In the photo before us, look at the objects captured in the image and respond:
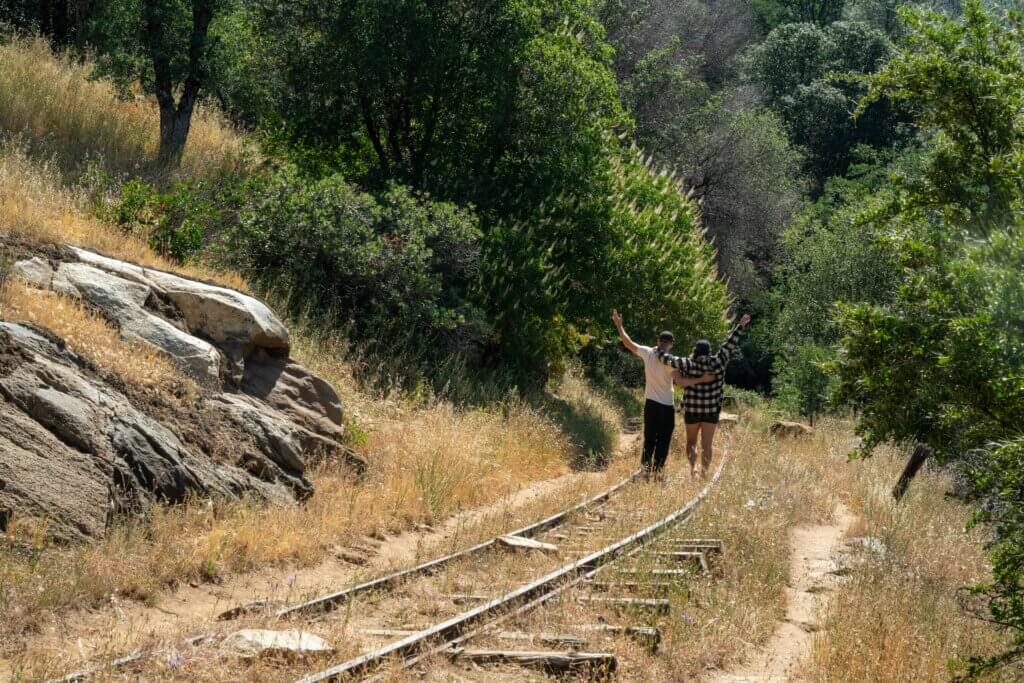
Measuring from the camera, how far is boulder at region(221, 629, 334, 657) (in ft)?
22.2

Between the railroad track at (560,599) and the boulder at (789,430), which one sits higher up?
the railroad track at (560,599)

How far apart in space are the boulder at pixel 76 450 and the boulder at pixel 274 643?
227 centimetres

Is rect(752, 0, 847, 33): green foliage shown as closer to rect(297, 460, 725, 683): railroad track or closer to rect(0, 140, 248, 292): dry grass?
rect(0, 140, 248, 292): dry grass

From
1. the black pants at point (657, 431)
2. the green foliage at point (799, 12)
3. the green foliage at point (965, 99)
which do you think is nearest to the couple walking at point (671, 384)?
the black pants at point (657, 431)

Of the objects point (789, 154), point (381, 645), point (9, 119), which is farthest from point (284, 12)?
point (789, 154)

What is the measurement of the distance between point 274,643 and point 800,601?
5.36 meters

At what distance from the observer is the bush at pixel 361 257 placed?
17.3 meters

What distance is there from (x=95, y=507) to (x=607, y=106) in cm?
1658

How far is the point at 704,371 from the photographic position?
1478 centimetres

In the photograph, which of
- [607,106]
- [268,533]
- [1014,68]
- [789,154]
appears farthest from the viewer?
[789,154]

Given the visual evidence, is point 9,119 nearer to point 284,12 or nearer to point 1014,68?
point 284,12

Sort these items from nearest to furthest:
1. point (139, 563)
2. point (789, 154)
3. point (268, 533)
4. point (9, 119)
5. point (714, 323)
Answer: point (139, 563) < point (268, 533) < point (9, 119) < point (714, 323) < point (789, 154)

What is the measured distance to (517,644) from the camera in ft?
25.1

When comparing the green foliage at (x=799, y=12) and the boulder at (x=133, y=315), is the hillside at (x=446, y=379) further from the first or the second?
the green foliage at (x=799, y=12)
